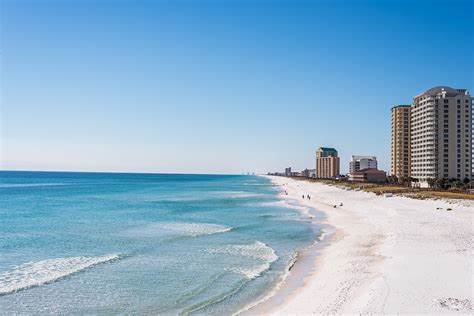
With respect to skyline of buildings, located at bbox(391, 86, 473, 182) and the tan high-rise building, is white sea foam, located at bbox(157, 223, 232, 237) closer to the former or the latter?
skyline of buildings, located at bbox(391, 86, 473, 182)

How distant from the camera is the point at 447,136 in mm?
115312

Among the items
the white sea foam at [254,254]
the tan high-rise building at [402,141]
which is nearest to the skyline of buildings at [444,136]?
the tan high-rise building at [402,141]

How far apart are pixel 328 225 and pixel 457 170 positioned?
293 feet

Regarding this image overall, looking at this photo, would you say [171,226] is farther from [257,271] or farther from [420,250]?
[420,250]

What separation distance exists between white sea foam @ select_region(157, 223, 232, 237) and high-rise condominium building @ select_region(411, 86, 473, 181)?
92.9 meters

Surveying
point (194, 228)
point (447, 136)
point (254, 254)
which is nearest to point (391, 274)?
point (254, 254)

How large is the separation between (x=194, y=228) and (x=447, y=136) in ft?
328

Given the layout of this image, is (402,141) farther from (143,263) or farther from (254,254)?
(143,263)

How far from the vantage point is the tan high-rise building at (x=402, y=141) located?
135 meters

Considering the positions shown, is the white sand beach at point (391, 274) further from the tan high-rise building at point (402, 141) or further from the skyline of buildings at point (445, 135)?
the tan high-rise building at point (402, 141)

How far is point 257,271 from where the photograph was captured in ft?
72.1

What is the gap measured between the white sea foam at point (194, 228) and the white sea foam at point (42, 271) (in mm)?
10279

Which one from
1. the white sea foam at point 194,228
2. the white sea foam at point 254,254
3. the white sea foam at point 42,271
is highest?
the white sea foam at point 254,254

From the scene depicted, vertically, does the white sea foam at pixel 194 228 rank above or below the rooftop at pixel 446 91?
below
